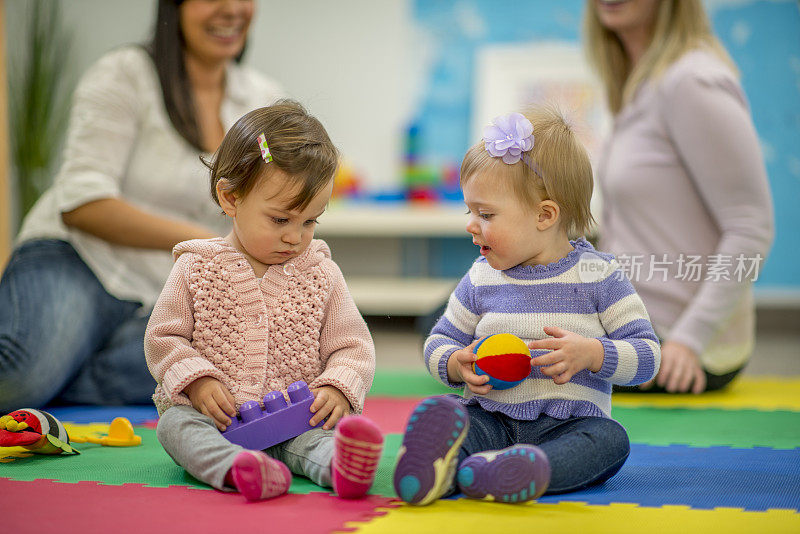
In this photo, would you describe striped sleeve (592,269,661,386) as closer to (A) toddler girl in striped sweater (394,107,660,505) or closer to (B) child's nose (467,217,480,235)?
(A) toddler girl in striped sweater (394,107,660,505)

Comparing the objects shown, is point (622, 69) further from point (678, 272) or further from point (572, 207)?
point (572, 207)

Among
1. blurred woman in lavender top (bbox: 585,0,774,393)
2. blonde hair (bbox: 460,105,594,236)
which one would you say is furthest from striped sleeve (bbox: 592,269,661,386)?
blurred woman in lavender top (bbox: 585,0,774,393)

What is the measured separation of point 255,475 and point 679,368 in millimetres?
1077

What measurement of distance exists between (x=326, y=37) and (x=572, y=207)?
9.11ft

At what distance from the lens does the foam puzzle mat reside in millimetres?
891

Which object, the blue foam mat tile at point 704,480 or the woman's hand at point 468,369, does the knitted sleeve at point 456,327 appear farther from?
the blue foam mat tile at point 704,480

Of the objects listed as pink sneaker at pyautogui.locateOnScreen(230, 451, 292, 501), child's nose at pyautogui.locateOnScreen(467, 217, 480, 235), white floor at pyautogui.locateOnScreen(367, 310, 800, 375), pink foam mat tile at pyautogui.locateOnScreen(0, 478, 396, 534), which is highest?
child's nose at pyautogui.locateOnScreen(467, 217, 480, 235)

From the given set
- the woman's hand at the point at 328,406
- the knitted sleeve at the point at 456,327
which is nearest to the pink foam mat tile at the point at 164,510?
the woman's hand at the point at 328,406

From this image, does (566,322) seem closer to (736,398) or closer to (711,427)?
(711,427)

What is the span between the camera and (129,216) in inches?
66.6

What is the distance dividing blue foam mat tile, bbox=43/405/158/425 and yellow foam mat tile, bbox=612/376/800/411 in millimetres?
926

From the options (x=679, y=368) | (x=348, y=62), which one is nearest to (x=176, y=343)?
(x=679, y=368)

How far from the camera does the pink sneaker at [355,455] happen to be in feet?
3.00

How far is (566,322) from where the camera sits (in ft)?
3.58
